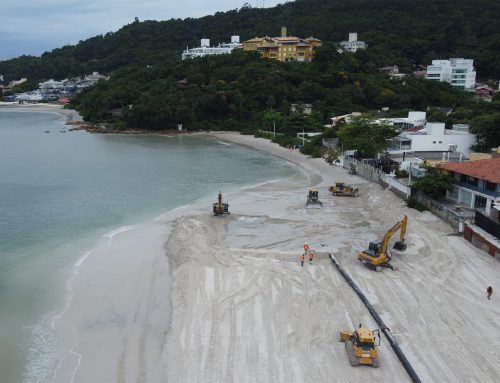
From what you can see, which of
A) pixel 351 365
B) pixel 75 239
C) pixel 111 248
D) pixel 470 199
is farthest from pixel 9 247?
pixel 470 199

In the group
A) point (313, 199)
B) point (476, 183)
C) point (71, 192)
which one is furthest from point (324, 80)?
point (476, 183)

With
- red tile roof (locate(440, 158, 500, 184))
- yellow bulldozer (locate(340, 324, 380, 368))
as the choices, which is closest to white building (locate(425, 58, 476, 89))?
red tile roof (locate(440, 158, 500, 184))

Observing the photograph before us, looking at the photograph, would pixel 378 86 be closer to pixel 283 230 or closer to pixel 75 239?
pixel 283 230

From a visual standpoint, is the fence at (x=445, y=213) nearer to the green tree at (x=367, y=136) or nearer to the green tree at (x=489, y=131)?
the green tree at (x=367, y=136)

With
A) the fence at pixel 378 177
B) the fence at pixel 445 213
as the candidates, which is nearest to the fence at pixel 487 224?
the fence at pixel 445 213

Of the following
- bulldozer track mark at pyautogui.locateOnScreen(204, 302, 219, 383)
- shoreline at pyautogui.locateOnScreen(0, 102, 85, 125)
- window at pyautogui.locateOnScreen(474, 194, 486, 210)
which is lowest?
bulldozer track mark at pyautogui.locateOnScreen(204, 302, 219, 383)

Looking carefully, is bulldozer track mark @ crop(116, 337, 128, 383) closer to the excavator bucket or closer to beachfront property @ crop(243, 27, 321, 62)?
the excavator bucket
